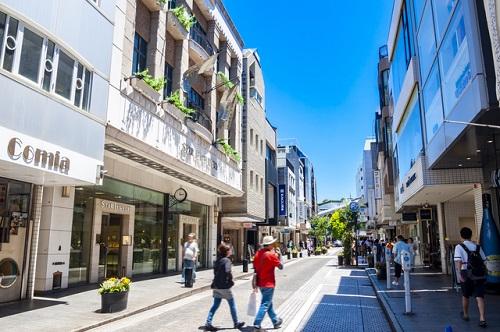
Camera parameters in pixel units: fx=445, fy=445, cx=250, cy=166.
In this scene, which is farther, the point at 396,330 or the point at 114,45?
the point at 114,45

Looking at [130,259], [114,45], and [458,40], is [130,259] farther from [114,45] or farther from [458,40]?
[458,40]

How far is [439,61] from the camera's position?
488 inches

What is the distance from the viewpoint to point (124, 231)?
1758 cm

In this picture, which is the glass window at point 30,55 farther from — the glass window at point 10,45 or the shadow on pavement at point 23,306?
the shadow on pavement at point 23,306

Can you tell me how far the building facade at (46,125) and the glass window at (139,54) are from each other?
3735 millimetres

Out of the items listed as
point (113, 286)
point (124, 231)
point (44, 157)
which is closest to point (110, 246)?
point (124, 231)

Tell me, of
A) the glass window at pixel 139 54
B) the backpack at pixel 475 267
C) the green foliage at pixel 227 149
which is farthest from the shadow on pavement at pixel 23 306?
the green foliage at pixel 227 149

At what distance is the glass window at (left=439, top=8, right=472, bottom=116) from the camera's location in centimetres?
957

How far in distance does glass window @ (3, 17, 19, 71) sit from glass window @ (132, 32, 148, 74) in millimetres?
7846

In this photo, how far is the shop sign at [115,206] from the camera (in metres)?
15.9

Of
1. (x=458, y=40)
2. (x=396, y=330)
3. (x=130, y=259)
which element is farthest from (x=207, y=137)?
(x=396, y=330)

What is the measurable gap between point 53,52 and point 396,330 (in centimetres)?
959

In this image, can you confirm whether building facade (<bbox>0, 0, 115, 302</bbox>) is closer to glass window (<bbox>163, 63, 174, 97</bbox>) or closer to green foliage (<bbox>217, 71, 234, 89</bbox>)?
glass window (<bbox>163, 63, 174, 97</bbox>)

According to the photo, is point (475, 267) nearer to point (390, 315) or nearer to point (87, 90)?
point (390, 315)
